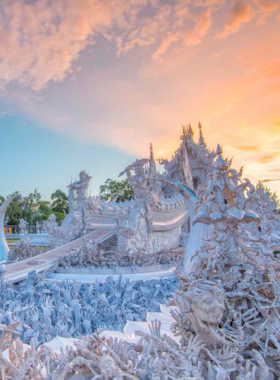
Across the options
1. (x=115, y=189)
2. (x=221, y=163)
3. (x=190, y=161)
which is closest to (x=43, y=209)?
(x=115, y=189)

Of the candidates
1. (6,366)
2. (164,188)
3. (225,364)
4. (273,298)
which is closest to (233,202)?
(273,298)

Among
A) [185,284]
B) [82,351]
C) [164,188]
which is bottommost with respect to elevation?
[82,351]

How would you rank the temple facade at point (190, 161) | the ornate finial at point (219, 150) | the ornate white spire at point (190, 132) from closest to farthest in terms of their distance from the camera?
the ornate finial at point (219, 150) → the temple facade at point (190, 161) → the ornate white spire at point (190, 132)

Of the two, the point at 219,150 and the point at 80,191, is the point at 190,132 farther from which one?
the point at 219,150

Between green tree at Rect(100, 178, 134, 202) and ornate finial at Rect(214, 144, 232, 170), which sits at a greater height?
green tree at Rect(100, 178, 134, 202)

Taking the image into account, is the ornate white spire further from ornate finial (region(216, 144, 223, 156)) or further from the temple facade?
ornate finial (region(216, 144, 223, 156))

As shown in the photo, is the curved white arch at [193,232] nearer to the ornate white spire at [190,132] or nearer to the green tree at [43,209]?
the ornate white spire at [190,132]

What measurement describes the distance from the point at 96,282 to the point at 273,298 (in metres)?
5.07

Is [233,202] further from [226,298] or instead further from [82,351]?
[82,351]

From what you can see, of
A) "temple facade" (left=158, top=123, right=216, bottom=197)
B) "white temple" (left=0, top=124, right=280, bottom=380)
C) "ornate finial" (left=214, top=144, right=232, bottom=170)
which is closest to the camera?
"white temple" (left=0, top=124, right=280, bottom=380)

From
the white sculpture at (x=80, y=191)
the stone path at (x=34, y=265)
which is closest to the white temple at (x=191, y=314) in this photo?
the stone path at (x=34, y=265)

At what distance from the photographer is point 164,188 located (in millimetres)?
17734

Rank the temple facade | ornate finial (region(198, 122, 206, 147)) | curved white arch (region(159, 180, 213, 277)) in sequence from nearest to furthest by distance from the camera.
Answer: curved white arch (region(159, 180, 213, 277)) < the temple facade < ornate finial (region(198, 122, 206, 147))

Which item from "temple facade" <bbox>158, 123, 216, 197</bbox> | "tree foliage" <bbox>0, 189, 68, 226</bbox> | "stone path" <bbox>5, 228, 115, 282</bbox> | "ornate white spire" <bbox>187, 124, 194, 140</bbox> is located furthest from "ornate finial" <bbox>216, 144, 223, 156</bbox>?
"tree foliage" <bbox>0, 189, 68, 226</bbox>
